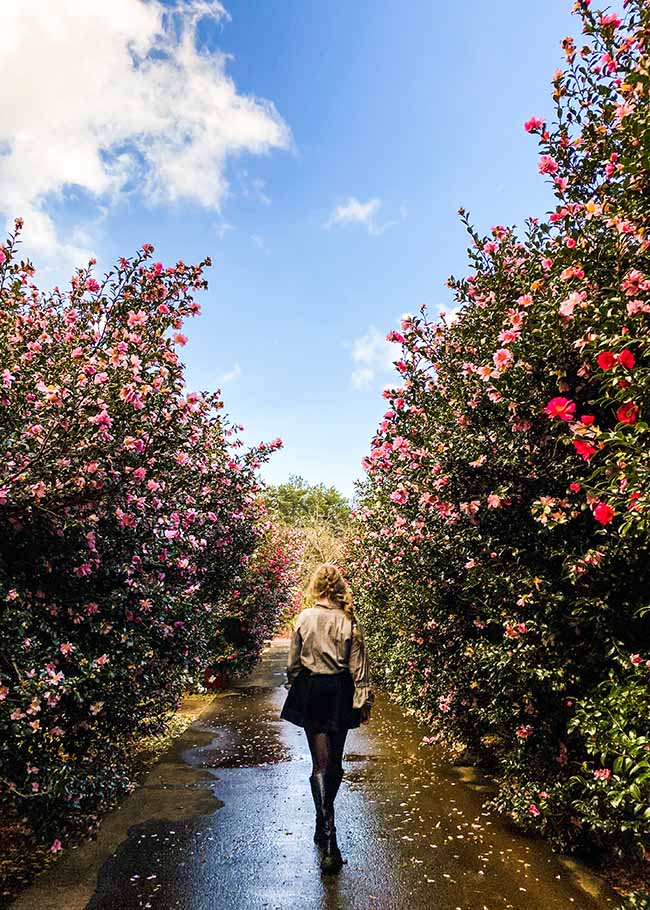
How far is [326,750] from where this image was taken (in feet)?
12.6

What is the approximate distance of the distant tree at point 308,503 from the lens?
3551 centimetres

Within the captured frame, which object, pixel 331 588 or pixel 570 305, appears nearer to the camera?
pixel 570 305

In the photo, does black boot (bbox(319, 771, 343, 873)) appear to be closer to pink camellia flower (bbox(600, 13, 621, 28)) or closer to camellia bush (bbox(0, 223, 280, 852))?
camellia bush (bbox(0, 223, 280, 852))

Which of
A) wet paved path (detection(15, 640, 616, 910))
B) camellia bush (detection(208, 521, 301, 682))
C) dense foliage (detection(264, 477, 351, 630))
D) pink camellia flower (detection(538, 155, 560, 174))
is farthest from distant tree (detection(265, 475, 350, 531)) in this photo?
pink camellia flower (detection(538, 155, 560, 174))

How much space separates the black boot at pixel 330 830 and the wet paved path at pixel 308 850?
0.22 feet

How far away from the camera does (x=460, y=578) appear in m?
4.62

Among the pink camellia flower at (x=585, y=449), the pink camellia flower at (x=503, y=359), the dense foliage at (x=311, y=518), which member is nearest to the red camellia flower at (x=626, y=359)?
the pink camellia flower at (x=585, y=449)

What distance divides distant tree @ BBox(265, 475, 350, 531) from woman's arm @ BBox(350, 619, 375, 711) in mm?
28950

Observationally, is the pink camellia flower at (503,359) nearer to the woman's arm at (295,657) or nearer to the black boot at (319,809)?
the woman's arm at (295,657)

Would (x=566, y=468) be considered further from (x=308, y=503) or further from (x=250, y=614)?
(x=308, y=503)

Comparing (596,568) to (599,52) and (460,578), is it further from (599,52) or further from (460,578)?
(599,52)

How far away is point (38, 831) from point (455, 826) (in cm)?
279

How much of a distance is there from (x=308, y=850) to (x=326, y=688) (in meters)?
1.03

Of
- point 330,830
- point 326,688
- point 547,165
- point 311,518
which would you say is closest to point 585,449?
point 547,165
